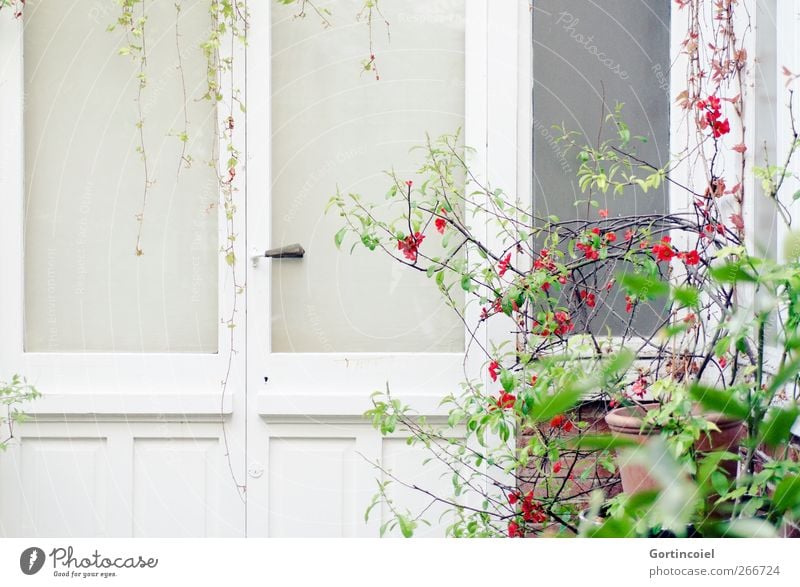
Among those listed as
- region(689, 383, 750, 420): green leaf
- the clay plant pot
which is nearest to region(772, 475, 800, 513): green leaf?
region(689, 383, 750, 420): green leaf

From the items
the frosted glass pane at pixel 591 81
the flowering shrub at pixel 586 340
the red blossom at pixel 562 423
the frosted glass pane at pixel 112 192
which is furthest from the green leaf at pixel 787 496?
the frosted glass pane at pixel 112 192

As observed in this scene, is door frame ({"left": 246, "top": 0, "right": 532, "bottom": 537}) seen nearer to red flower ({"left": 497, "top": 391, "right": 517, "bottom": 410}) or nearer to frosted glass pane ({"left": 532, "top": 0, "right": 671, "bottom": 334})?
frosted glass pane ({"left": 532, "top": 0, "right": 671, "bottom": 334})

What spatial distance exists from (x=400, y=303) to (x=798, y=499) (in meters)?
1.23

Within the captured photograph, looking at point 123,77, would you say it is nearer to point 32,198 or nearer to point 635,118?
point 32,198

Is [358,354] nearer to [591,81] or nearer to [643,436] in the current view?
[643,436]

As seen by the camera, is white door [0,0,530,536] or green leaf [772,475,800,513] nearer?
green leaf [772,475,800,513]

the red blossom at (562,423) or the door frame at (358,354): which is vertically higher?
the door frame at (358,354)

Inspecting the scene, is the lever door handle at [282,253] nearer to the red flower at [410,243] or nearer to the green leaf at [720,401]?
the red flower at [410,243]

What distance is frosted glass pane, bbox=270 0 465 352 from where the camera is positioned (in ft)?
6.58

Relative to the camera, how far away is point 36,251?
6.68ft

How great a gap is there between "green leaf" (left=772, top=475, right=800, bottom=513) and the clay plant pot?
39 cm

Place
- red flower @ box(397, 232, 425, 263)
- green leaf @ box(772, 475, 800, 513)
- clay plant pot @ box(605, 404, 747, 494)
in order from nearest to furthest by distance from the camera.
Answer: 1. green leaf @ box(772, 475, 800, 513)
2. clay plant pot @ box(605, 404, 747, 494)
3. red flower @ box(397, 232, 425, 263)

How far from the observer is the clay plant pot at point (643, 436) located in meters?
1.43
